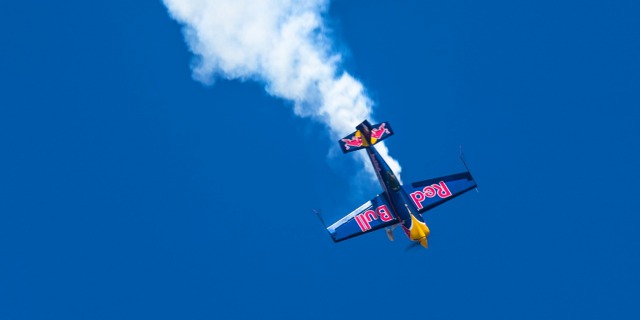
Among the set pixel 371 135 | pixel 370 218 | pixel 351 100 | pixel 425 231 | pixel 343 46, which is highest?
pixel 343 46

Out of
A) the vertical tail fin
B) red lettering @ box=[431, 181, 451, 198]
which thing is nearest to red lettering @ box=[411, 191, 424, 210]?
red lettering @ box=[431, 181, 451, 198]

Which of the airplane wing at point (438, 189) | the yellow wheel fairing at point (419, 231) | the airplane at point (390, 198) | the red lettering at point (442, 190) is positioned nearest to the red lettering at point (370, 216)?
the airplane at point (390, 198)

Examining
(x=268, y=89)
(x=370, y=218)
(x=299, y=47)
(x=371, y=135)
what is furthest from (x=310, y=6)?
(x=370, y=218)

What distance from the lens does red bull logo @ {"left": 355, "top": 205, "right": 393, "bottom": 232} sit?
293 feet

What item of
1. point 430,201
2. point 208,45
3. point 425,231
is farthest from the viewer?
point 208,45

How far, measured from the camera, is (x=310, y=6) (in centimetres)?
9631

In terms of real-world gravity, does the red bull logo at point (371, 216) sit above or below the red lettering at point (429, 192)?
below

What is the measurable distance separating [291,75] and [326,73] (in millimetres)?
4661

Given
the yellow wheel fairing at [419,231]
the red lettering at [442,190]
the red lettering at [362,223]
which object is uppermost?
the red lettering at [442,190]

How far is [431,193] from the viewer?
9125cm

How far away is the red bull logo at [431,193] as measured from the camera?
9062 cm

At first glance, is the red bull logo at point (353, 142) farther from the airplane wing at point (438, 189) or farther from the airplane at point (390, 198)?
the airplane wing at point (438, 189)

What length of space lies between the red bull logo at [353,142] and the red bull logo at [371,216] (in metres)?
8.66

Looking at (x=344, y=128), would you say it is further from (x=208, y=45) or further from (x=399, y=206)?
(x=208, y=45)
